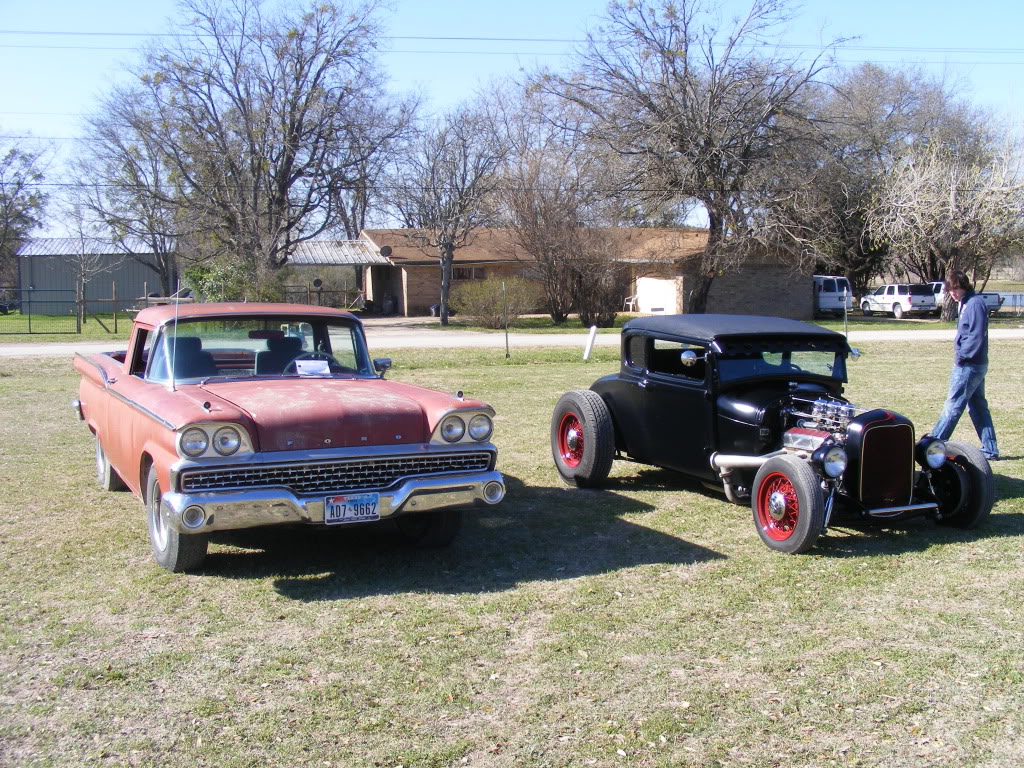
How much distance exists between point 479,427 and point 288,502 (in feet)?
4.06

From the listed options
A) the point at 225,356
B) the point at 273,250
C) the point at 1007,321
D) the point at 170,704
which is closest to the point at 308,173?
the point at 273,250

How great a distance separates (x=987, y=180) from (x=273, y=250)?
27.8 metres

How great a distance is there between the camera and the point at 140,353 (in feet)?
22.7

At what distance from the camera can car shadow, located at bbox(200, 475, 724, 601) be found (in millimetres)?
5574

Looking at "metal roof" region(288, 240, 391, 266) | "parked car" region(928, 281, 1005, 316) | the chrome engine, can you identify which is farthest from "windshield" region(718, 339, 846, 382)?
"metal roof" region(288, 240, 391, 266)

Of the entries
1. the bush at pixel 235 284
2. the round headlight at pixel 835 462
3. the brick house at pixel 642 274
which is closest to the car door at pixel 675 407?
the round headlight at pixel 835 462

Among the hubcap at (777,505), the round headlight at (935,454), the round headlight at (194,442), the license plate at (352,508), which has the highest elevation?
the round headlight at (194,442)

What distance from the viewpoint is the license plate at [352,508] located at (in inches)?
210

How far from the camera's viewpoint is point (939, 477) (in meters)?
6.86

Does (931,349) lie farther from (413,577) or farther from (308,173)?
(308,173)

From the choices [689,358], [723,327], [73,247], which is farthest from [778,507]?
[73,247]

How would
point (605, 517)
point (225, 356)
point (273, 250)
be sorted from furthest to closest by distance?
point (273, 250) < point (605, 517) < point (225, 356)

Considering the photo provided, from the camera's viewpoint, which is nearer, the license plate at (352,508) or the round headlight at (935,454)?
the license plate at (352,508)

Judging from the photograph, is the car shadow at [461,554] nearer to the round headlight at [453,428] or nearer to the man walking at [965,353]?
the round headlight at [453,428]
